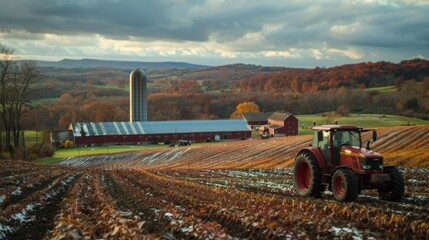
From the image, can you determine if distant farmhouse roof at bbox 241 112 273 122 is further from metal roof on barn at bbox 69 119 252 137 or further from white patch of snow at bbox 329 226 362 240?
white patch of snow at bbox 329 226 362 240

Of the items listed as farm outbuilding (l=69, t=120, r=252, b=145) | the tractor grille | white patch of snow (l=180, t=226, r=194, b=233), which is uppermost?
the tractor grille

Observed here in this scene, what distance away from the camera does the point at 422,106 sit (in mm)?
87562

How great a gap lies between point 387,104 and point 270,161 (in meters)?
70.4

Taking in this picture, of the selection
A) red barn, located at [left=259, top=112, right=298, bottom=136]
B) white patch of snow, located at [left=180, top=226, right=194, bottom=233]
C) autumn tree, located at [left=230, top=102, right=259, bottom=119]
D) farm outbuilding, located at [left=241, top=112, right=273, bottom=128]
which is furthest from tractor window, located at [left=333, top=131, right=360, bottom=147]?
autumn tree, located at [left=230, top=102, right=259, bottom=119]

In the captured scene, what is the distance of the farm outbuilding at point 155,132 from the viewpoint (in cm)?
7994

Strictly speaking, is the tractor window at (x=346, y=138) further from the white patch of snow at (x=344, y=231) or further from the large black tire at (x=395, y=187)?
the white patch of snow at (x=344, y=231)

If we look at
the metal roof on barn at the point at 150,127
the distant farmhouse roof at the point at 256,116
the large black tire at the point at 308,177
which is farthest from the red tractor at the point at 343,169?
the distant farmhouse roof at the point at 256,116

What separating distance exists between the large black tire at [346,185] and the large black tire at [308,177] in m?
0.89

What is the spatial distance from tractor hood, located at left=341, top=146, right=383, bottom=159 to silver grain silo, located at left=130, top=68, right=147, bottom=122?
8316cm

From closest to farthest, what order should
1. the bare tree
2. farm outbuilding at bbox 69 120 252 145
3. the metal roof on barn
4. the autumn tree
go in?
the bare tree < farm outbuilding at bbox 69 120 252 145 < the metal roof on barn < the autumn tree

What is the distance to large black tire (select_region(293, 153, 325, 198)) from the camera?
15164 mm

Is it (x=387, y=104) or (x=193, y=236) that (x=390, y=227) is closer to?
(x=193, y=236)

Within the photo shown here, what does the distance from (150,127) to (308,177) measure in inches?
2745

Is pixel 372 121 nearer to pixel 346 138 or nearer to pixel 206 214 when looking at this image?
pixel 346 138
